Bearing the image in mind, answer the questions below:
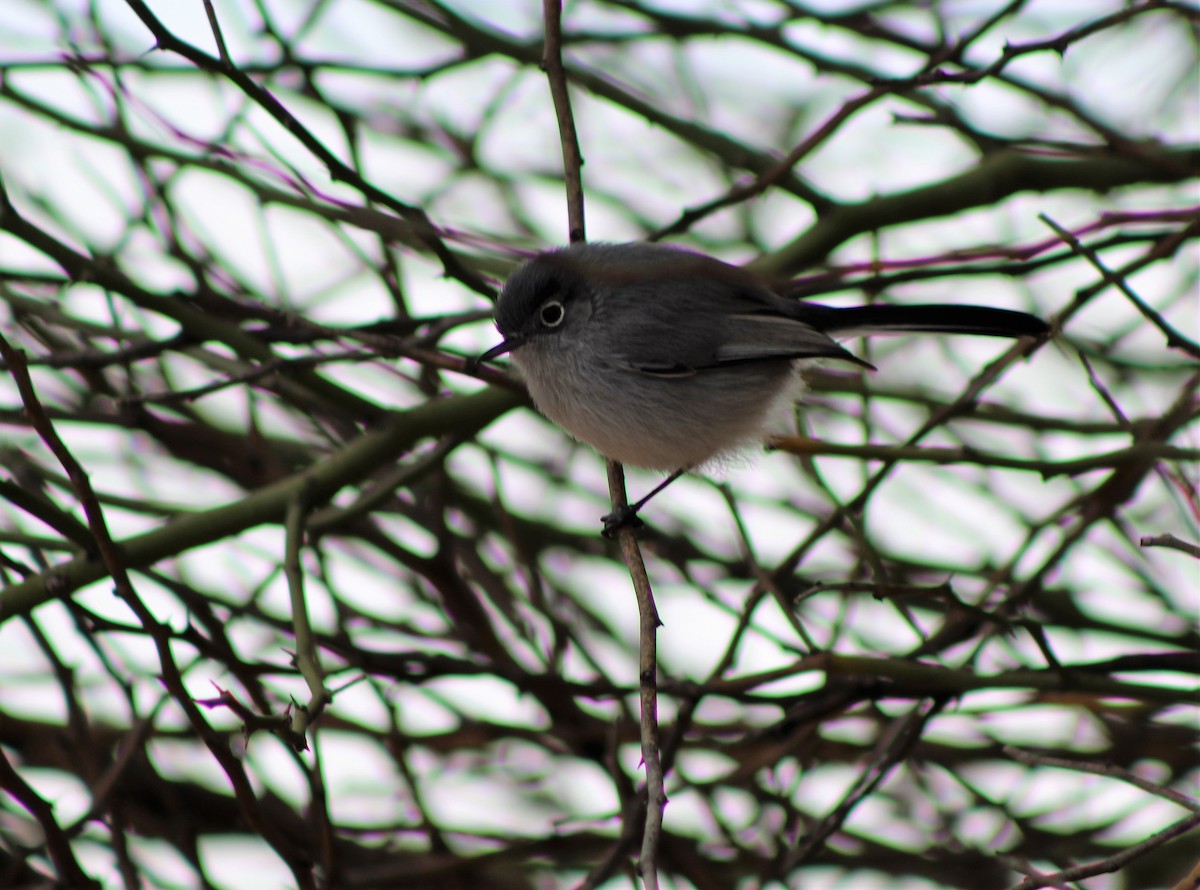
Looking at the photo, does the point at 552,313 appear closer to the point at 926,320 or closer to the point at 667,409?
the point at 667,409

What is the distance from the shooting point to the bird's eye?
11.6 feet

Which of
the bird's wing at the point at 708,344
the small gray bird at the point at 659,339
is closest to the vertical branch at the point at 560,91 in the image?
the small gray bird at the point at 659,339

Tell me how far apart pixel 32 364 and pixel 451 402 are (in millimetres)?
1061

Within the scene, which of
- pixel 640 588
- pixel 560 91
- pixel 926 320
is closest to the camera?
pixel 640 588

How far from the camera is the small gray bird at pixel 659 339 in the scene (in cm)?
341

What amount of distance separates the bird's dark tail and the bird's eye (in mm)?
709

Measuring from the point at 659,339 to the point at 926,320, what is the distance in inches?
28.9

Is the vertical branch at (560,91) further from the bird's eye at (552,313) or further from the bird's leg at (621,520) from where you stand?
the bird's leg at (621,520)

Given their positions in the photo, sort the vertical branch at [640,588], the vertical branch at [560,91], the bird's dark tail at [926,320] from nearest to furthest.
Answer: the vertical branch at [640,588] < the vertical branch at [560,91] < the bird's dark tail at [926,320]

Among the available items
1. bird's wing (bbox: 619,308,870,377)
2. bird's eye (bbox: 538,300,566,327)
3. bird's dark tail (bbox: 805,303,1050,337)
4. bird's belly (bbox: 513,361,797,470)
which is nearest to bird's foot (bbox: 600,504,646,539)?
bird's belly (bbox: 513,361,797,470)

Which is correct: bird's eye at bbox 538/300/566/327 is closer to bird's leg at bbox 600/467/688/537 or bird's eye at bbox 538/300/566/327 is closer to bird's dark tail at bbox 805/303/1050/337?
bird's leg at bbox 600/467/688/537

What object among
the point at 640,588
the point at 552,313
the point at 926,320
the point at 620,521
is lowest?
the point at 640,588

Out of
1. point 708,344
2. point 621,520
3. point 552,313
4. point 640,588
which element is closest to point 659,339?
point 708,344

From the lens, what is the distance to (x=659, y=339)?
353 centimetres
